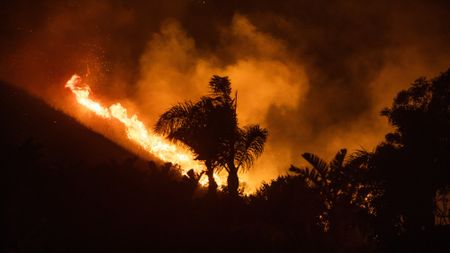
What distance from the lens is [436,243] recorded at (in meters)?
7.96

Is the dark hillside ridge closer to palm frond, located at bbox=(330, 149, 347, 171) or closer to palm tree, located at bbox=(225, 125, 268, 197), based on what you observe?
palm tree, located at bbox=(225, 125, 268, 197)

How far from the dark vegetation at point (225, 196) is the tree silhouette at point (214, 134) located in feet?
0.11

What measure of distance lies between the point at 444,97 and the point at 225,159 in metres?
6.87

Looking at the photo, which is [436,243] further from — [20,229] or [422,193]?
[20,229]

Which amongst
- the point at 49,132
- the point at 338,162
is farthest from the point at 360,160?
the point at 49,132

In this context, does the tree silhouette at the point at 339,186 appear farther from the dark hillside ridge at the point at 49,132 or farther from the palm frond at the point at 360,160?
the dark hillside ridge at the point at 49,132

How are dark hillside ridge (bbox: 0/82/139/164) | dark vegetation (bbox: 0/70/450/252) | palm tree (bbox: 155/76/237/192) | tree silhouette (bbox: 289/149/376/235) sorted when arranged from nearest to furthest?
dark vegetation (bbox: 0/70/450/252) < tree silhouette (bbox: 289/149/376/235) < palm tree (bbox: 155/76/237/192) < dark hillside ridge (bbox: 0/82/139/164)

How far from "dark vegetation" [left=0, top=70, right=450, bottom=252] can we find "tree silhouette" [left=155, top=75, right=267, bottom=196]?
3cm

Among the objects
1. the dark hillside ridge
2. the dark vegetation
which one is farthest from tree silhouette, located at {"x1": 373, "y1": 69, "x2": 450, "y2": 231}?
the dark hillside ridge

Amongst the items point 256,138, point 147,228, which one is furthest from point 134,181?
point 256,138

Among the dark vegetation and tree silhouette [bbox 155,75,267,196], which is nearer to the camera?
the dark vegetation

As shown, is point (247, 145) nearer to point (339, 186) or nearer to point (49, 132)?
point (339, 186)

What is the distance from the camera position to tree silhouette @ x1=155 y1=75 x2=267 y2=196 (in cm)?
1268

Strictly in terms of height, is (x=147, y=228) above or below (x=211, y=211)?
below
